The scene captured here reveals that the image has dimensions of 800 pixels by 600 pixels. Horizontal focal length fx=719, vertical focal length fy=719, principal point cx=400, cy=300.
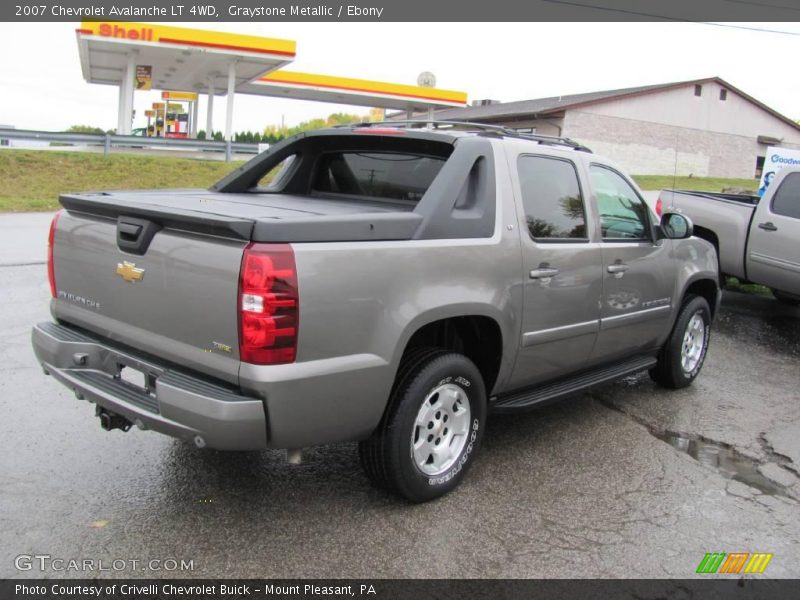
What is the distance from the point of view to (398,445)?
3.57 m

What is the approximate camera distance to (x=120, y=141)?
24.5m

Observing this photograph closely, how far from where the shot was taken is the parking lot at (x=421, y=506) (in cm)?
331

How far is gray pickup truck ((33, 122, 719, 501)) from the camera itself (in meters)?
3.09

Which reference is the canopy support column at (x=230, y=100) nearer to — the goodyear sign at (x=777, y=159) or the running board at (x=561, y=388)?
the goodyear sign at (x=777, y=159)

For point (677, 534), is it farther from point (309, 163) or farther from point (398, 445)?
point (309, 163)

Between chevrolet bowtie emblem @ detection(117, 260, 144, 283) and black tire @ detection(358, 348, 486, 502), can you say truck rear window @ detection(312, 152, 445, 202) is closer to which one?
black tire @ detection(358, 348, 486, 502)

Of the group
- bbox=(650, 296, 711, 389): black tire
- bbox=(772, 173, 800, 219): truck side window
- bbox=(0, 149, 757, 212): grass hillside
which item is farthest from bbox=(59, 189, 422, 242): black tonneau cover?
bbox=(0, 149, 757, 212): grass hillside

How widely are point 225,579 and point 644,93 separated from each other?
138ft

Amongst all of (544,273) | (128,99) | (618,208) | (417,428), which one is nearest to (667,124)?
(128,99)

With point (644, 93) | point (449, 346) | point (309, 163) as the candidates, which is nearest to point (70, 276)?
point (309, 163)

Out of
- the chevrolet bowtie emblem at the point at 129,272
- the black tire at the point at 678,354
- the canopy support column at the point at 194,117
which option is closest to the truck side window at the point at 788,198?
the black tire at the point at 678,354

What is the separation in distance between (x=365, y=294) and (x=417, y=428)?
0.87 meters

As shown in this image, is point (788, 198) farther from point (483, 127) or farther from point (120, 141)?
point (120, 141)

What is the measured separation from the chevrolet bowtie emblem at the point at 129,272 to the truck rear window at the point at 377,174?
5.63ft
